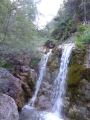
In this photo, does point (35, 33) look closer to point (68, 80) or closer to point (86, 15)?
point (68, 80)

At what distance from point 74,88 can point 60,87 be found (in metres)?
0.88

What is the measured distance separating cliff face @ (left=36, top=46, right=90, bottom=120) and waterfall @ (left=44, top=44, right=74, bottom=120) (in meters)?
0.22

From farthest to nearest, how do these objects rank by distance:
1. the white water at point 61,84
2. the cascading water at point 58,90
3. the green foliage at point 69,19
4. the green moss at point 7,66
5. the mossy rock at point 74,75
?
the green foliage at point 69,19 → the green moss at point 7,66 → the mossy rock at point 74,75 → the white water at point 61,84 → the cascading water at point 58,90

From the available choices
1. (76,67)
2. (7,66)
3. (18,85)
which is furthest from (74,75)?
(7,66)

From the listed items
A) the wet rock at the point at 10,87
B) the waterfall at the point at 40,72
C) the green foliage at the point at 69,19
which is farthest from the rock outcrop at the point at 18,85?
the green foliage at the point at 69,19

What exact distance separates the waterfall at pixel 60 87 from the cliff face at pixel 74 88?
0.22 metres

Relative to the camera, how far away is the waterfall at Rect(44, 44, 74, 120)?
6.80 metres

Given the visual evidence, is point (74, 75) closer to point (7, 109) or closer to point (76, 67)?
point (76, 67)

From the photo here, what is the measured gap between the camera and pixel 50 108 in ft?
23.9

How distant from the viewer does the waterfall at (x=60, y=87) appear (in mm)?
6803

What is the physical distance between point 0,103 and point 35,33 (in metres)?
3.25

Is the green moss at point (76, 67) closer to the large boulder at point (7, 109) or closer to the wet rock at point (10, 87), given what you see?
the wet rock at point (10, 87)

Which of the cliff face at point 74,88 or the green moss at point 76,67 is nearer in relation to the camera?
the cliff face at point 74,88

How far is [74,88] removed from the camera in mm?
7309
